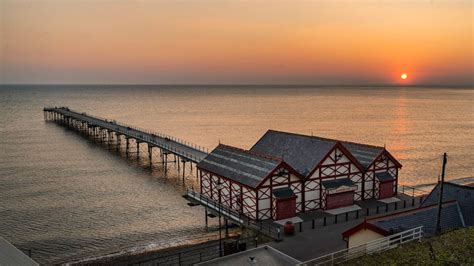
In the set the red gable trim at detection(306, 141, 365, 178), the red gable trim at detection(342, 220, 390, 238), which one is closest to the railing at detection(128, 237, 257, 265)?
the red gable trim at detection(342, 220, 390, 238)

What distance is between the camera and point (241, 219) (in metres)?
32.2

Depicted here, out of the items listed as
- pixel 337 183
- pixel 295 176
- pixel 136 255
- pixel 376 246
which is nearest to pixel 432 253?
pixel 376 246

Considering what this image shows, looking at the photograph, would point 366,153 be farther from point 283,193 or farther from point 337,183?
point 283,193

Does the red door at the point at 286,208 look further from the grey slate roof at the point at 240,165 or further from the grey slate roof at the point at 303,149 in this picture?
the grey slate roof at the point at 303,149

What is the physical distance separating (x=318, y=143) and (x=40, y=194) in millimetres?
33117

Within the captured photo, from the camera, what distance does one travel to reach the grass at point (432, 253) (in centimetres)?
1872

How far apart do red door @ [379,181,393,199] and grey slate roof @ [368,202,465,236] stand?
9526 millimetres

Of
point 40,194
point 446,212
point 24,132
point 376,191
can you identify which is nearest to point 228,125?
point 24,132

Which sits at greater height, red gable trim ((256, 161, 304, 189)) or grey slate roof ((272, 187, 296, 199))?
red gable trim ((256, 161, 304, 189))

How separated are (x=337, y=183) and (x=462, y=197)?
958 centimetres

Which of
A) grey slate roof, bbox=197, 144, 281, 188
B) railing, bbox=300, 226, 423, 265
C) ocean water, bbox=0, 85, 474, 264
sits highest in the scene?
grey slate roof, bbox=197, 144, 281, 188

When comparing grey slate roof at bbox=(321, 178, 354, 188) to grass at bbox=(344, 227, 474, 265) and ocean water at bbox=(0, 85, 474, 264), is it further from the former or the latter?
grass at bbox=(344, 227, 474, 265)

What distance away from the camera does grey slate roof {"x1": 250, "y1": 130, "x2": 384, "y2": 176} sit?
34669 millimetres

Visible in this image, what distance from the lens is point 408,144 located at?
269ft
